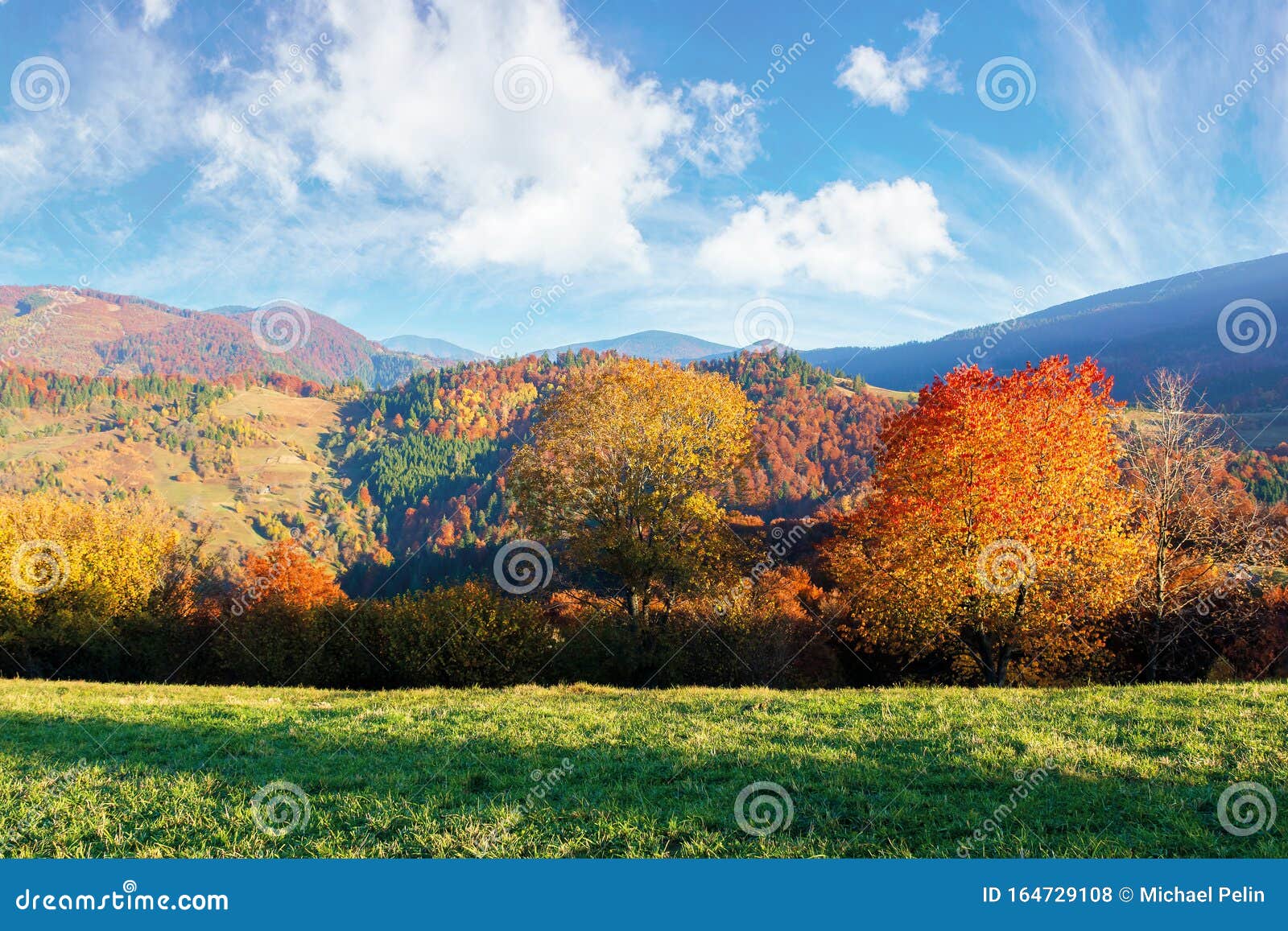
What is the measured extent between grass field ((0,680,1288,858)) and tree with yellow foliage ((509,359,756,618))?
48.2 feet

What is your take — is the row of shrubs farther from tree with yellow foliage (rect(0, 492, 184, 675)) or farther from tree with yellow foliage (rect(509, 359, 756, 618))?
tree with yellow foliage (rect(509, 359, 756, 618))

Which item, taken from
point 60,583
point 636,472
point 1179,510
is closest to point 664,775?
point 636,472

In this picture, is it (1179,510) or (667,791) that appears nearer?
(667,791)

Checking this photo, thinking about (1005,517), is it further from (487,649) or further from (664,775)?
(487,649)

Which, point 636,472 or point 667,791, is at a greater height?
point 636,472

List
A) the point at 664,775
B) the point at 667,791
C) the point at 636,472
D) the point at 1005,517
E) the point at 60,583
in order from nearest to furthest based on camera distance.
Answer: the point at 667,791 < the point at 664,775 < the point at 1005,517 < the point at 636,472 < the point at 60,583

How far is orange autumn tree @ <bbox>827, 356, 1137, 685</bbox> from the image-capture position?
2325cm

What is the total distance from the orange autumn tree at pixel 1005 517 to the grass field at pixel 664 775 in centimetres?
920

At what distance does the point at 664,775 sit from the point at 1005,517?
64.1 feet

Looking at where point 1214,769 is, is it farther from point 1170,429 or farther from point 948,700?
point 1170,429

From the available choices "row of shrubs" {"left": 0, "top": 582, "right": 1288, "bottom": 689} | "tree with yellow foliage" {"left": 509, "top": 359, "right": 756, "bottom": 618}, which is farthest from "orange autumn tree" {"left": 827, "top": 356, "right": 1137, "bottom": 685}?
"tree with yellow foliage" {"left": 509, "top": 359, "right": 756, "bottom": 618}

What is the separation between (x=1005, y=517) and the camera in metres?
23.2

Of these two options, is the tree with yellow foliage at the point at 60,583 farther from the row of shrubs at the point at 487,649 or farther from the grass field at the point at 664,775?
the grass field at the point at 664,775

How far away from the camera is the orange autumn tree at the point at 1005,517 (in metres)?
23.2
